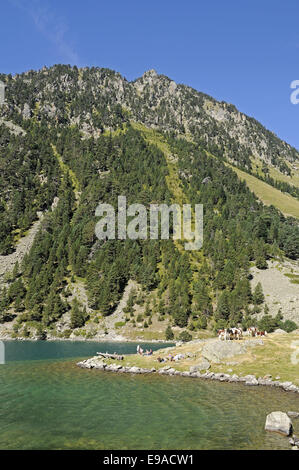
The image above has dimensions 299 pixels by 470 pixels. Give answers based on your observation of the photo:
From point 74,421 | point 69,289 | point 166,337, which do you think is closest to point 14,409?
point 74,421

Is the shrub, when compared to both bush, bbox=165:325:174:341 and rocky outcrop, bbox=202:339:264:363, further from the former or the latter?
rocky outcrop, bbox=202:339:264:363

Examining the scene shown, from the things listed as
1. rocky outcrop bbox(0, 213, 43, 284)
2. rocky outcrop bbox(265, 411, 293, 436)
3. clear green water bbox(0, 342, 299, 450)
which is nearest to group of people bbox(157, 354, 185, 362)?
clear green water bbox(0, 342, 299, 450)

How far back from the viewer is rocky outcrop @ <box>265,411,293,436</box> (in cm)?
2333

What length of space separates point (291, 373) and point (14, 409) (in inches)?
1320

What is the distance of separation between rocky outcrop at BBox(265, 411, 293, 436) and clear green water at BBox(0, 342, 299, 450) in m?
0.68

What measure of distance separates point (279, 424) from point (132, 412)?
12.6m

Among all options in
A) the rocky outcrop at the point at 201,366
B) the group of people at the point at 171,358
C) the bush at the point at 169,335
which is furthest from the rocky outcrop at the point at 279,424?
the bush at the point at 169,335

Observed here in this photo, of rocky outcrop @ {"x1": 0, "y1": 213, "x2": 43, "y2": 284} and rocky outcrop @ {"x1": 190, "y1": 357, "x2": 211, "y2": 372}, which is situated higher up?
rocky outcrop @ {"x1": 0, "y1": 213, "x2": 43, "y2": 284}

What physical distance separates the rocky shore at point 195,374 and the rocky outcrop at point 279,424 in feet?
49.2
